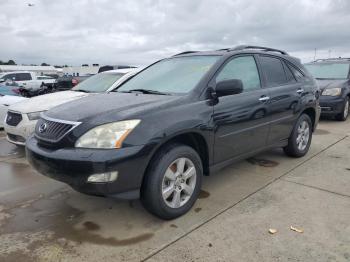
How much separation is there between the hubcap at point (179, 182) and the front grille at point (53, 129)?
40.7 inches

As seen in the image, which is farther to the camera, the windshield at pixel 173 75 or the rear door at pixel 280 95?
the rear door at pixel 280 95

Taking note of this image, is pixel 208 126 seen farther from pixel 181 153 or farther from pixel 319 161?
pixel 319 161

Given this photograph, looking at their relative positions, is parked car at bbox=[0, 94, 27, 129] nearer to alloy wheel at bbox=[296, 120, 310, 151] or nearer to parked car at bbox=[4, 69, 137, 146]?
parked car at bbox=[4, 69, 137, 146]

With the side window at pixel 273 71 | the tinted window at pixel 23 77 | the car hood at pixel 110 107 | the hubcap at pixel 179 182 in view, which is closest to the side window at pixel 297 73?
the side window at pixel 273 71

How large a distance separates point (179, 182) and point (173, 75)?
4.64 ft

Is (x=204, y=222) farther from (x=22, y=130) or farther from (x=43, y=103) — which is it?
(x=43, y=103)

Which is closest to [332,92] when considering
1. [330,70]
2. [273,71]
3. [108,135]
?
[330,70]

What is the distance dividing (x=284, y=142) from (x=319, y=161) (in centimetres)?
71

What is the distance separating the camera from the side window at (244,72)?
3.98 m

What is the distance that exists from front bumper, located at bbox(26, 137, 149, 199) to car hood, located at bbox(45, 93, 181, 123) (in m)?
0.34

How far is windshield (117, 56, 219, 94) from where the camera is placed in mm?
3801

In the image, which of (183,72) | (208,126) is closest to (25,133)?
(183,72)

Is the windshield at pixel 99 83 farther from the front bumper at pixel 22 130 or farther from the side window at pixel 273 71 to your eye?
the side window at pixel 273 71

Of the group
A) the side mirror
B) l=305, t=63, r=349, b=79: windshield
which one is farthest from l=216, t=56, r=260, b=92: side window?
l=305, t=63, r=349, b=79: windshield
